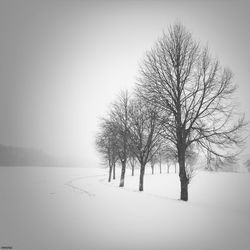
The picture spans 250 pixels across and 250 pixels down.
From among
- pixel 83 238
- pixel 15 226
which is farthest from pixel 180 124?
pixel 15 226

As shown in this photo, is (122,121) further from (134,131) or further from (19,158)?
(19,158)

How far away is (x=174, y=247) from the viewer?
610cm

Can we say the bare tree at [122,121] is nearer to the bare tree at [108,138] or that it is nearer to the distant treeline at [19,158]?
the bare tree at [108,138]

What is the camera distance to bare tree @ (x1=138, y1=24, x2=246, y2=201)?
12.8m

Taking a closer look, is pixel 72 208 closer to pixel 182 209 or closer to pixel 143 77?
pixel 182 209

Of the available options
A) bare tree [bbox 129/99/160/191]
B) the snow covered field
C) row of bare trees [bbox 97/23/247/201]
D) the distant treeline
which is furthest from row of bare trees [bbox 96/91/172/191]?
the distant treeline

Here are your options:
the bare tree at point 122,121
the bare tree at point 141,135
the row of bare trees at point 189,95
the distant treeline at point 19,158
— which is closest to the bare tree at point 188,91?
the row of bare trees at point 189,95

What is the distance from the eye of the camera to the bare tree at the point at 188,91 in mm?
12773

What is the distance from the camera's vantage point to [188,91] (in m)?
13.8

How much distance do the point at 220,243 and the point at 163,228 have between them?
190cm

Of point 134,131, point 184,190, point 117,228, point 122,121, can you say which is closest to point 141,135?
point 134,131

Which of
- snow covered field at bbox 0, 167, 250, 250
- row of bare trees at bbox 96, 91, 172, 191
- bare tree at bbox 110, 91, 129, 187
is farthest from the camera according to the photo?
bare tree at bbox 110, 91, 129, 187

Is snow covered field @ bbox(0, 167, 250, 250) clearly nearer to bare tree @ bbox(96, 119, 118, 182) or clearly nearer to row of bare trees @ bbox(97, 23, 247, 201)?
row of bare trees @ bbox(97, 23, 247, 201)

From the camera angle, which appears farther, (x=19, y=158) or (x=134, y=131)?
(x=19, y=158)
